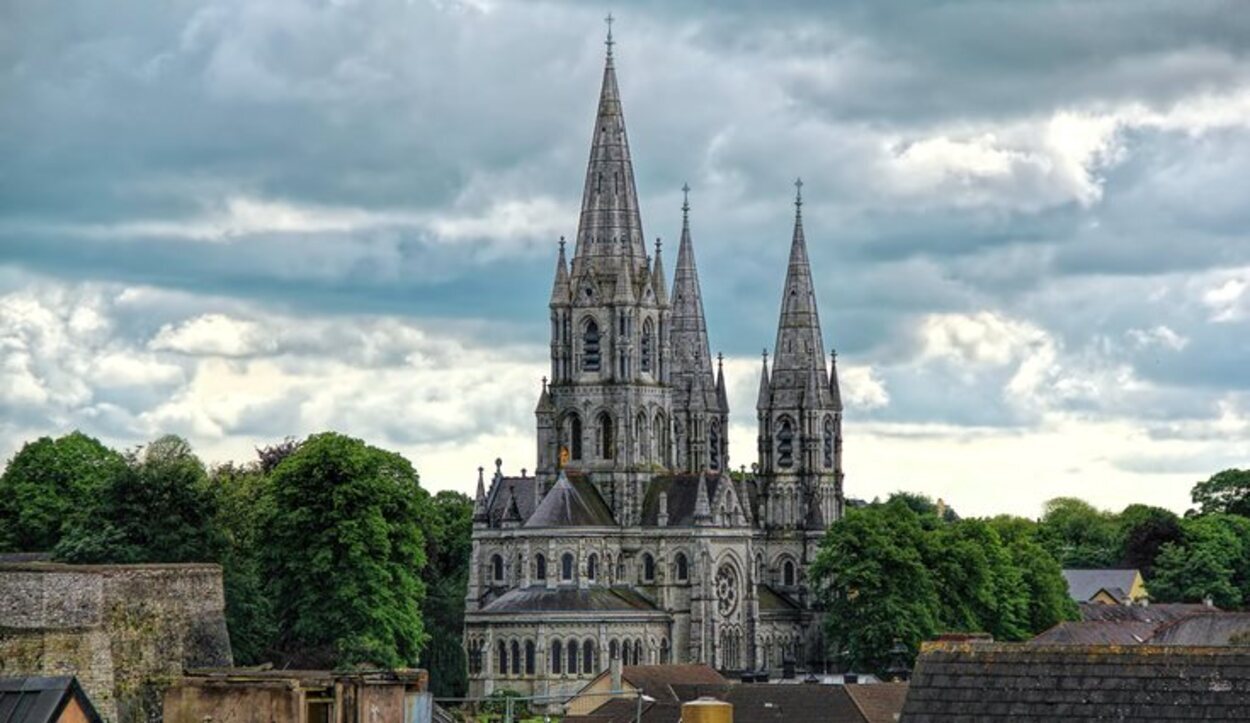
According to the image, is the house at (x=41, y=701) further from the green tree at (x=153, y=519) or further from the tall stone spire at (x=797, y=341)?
the tall stone spire at (x=797, y=341)

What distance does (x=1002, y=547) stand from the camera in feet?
499

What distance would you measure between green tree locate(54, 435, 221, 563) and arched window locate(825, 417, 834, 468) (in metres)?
62.8

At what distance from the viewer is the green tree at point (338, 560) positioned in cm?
10338

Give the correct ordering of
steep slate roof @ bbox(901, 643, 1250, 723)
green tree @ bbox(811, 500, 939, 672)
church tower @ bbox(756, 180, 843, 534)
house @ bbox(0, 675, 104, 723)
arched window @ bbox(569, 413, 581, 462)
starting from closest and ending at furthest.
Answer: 1. steep slate roof @ bbox(901, 643, 1250, 723)
2. house @ bbox(0, 675, 104, 723)
3. green tree @ bbox(811, 500, 939, 672)
4. arched window @ bbox(569, 413, 581, 462)
5. church tower @ bbox(756, 180, 843, 534)

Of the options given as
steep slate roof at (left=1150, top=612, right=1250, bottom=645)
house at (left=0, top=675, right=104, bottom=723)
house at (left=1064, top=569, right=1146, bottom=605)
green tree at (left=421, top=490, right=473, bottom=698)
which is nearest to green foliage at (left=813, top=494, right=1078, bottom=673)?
green tree at (left=421, top=490, right=473, bottom=698)

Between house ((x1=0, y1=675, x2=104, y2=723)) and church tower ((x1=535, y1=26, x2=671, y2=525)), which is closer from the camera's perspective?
house ((x1=0, y1=675, x2=104, y2=723))

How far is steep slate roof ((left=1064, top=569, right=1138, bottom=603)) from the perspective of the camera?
182 metres

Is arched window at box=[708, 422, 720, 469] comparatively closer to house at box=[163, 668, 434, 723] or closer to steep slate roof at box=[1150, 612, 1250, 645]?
steep slate roof at box=[1150, 612, 1250, 645]

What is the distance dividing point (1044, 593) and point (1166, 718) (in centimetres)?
12043

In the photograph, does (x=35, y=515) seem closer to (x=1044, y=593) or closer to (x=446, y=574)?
(x=446, y=574)

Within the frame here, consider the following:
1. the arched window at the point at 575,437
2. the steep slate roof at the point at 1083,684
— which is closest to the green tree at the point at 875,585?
the arched window at the point at 575,437

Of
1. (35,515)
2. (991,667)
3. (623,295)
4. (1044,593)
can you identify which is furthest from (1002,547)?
(991,667)

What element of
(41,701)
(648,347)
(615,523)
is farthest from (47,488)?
(41,701)

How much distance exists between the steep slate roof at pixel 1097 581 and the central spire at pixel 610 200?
49141mm
